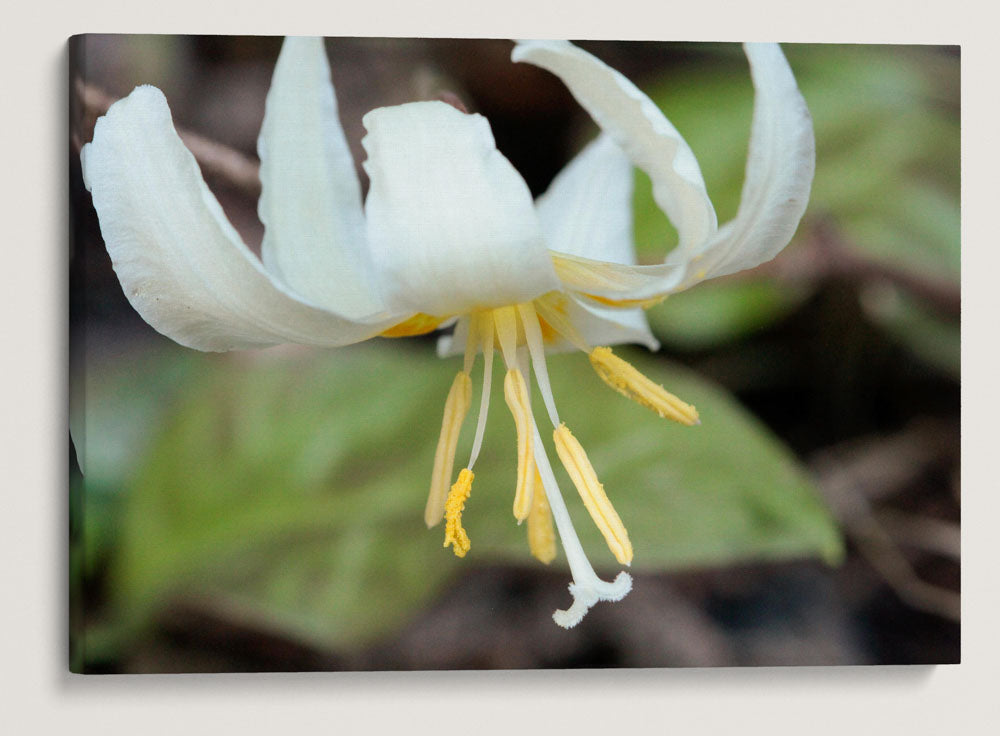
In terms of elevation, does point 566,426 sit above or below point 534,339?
below

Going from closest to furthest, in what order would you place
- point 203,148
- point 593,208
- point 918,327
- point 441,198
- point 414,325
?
point 441,198 < point 414,325 < point 593,208 < point 203,148 < point 918,327

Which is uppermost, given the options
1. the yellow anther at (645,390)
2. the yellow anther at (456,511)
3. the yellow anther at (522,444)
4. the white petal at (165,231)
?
the white petal at (165,231)

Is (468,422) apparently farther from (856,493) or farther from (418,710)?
(856,493)

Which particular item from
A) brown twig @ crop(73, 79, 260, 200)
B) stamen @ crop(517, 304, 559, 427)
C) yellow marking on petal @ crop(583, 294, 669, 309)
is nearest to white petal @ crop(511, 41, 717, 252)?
yellow marking on petal @ crop(583, 294, 669, 309)

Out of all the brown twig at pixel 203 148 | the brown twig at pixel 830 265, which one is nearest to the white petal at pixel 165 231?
the brown twig at pixel 203 148

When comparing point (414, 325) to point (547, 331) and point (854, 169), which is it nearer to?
point (547, 331)

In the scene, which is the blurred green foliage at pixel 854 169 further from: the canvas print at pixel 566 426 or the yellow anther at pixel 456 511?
the yellow anther at pixel 456 511

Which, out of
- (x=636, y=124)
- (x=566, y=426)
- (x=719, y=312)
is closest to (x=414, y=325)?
(x=566, y=426)
